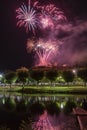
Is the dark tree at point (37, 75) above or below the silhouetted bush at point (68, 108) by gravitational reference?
above

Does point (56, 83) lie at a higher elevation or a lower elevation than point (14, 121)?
higher

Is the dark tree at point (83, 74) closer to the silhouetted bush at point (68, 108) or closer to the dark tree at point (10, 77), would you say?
the dark tree at point (10, 77)

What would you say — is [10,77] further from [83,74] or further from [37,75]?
[83,74]

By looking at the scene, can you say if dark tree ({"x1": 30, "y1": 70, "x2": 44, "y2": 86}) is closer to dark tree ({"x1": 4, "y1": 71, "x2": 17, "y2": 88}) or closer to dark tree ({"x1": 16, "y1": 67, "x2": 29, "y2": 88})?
dark tree ({"x1": 16, "y1": 67, "x2": 29, "y2": 88})

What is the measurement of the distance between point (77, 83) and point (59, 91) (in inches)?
934

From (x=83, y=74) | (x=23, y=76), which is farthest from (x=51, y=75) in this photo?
(x=83, y=74)

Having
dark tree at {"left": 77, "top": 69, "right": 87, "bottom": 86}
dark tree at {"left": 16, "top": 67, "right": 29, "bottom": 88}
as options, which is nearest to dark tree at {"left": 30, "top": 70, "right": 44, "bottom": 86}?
dark tree at {"left": 16, "top": 67, "right": 29, "bottom": 88}

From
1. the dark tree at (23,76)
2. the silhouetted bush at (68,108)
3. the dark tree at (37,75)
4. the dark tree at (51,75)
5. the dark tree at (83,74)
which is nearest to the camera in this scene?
the silhouetted bush at (68,108)

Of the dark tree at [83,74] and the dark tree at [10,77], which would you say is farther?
the dark tree at [10,77]

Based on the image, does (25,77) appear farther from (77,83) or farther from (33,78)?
(77,83)

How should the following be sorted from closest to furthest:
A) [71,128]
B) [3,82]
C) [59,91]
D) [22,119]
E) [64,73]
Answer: [71,128], [22,119], [59,91], [64,73], [3,82]

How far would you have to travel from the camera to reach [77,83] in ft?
424

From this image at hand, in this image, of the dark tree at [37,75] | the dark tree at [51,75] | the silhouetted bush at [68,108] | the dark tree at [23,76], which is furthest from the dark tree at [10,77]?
the silhouetted bush at [68,108]

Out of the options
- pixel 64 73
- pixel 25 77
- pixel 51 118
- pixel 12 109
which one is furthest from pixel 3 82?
pixel 51 118
